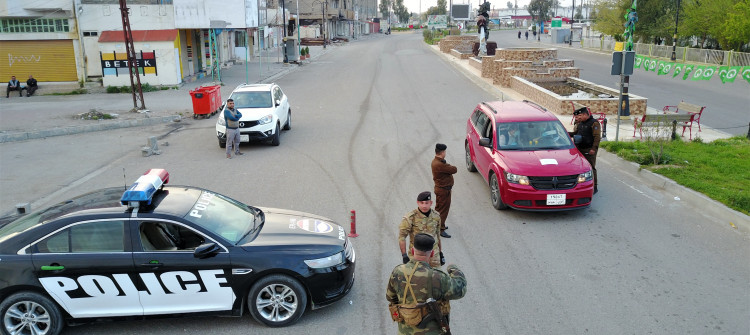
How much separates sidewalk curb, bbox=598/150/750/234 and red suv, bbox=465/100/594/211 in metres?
2.23

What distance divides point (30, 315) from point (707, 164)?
12758 millimetres

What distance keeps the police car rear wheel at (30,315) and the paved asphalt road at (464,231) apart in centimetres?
35

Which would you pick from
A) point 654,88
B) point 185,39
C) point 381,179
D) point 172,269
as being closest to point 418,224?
point 172,269

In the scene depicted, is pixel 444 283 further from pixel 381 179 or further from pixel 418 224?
pixel 381 179

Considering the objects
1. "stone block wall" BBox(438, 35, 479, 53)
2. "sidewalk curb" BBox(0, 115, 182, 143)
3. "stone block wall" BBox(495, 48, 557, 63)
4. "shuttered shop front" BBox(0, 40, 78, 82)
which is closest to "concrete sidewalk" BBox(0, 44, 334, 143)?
"sidewalk curb" BBox(0, 115, 182, 143)

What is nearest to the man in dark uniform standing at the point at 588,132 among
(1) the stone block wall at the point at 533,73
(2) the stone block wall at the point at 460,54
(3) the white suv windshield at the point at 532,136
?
(3) the white suv windshield at the point at 532,136

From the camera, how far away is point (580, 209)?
32.6ft

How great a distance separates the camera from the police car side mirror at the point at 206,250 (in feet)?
18.7

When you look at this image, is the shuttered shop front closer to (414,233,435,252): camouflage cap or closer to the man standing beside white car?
the man standing beside white car

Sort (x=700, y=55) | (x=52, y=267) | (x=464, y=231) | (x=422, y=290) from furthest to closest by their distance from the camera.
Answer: (x=700, y=55) < (x=464, y=231) < (x=52, y=267) < (x=422, y=290)

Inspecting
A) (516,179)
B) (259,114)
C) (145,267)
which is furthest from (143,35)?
(145,267)

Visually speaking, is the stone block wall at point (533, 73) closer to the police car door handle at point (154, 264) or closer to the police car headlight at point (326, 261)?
the police car headlight at point (326, 261)

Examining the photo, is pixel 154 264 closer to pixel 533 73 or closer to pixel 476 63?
pixel 533 73

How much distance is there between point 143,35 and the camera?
94.8 ft
